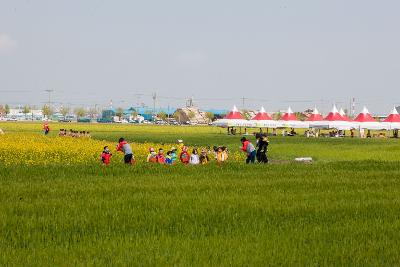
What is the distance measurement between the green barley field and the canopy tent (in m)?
66.4

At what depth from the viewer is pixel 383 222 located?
14695 millimetres

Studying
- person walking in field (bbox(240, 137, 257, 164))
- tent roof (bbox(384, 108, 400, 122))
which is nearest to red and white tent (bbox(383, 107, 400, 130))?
tent roof (bbox(384, 108, 400, 122))

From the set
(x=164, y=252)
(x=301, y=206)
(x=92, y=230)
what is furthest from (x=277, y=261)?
(x=301, y=206)

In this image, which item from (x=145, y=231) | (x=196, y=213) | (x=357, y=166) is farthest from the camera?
(x=357, y=166)

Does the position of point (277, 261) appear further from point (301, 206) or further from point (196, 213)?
point (301, 206)

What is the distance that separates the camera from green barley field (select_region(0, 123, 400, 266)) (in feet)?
36.6

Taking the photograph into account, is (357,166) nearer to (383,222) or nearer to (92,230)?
(383,222)

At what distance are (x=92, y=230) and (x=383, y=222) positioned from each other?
6.18m

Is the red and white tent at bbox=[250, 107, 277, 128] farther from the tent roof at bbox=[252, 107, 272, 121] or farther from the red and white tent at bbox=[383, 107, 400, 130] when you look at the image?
the red and white tent at bbox=[383, 107, 400, 130]

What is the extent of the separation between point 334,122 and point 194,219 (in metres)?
78.3

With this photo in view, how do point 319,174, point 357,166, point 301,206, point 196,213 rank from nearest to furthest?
point 196,213
point 301,206
point 319,174
point 357,166

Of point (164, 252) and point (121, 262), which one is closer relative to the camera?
point (121, 262)

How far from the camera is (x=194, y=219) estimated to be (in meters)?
14.7

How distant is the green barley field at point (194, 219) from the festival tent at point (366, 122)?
66852 mm
